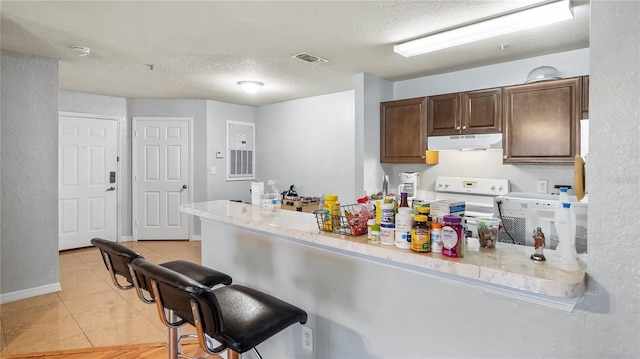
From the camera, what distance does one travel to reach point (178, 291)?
1.20 metres

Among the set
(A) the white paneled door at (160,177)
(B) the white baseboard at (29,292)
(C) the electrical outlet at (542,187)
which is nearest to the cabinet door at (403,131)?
(C) the electrical outlet at (542,187)

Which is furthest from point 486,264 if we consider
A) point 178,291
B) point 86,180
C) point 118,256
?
point 86,180

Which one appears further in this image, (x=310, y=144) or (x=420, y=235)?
(x=310, y=144)

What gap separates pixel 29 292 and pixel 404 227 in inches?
151

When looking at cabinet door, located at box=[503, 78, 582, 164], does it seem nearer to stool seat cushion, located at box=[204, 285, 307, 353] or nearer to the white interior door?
stool seat cushion, located at box=[204, 285, 307, 353]

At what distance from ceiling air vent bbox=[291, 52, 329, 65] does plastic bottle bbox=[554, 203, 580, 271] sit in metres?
2.72

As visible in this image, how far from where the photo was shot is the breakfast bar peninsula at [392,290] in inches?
43.1

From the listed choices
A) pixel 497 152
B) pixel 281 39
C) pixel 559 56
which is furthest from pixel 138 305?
pixel 559 56

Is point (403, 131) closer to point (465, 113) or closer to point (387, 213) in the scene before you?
point (465, 113)

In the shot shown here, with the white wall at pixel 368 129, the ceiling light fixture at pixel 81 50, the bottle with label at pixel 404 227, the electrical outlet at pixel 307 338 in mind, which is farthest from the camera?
the white wall at pixel 368 129

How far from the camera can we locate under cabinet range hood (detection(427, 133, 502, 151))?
336cm

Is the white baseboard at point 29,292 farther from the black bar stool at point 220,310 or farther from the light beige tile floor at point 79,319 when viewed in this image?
the black bar stool at point 220,310

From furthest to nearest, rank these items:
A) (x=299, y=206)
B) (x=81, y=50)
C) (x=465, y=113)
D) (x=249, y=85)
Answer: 1. (x=299, y=206)
2. (x=249, y=85)
3. (x=465, y=113)
4. (x=81, y=50)

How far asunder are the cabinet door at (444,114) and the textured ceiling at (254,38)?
353 millimetres
